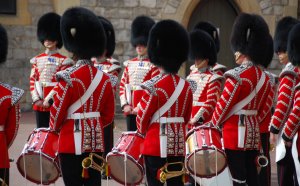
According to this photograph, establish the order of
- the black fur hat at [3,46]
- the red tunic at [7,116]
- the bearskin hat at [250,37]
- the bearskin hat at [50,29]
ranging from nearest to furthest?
the red tunic at [7,116]
the black fur hat at [3,46]
the bearskin hat at [250,37]
the bearskin hat at [50,29]

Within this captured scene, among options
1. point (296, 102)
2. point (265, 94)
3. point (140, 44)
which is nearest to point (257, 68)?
point (265, 94)

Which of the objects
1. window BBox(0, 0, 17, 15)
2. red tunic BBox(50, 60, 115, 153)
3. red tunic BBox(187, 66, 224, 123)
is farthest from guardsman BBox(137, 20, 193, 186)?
window BBox(0, 0, 17, 15)

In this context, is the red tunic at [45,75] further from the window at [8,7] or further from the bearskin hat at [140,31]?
the window at [8,7]

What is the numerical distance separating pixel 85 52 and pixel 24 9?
8.23m

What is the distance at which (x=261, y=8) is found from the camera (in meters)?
13.4

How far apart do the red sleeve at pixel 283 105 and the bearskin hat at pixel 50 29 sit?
333 centimetres

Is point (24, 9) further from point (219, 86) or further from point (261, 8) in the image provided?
point (219, 86)

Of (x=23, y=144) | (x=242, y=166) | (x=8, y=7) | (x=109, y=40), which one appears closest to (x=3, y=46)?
(x=242, y=166)

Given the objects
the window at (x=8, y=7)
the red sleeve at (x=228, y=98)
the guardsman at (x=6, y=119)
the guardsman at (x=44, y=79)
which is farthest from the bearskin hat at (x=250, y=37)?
the window at (x=8, y=7)

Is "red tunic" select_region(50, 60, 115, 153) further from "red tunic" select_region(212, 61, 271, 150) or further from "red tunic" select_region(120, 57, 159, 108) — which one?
"red tunic" select_region(120, 57, 159, 108)

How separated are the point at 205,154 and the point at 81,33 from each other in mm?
1242

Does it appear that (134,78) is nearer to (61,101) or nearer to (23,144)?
(23,144)

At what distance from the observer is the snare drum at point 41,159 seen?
18.3 feet

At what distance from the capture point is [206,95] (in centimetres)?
736
